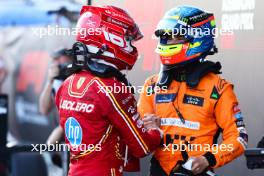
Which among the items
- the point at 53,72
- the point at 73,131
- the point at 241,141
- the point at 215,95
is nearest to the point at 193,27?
the point at 215,95

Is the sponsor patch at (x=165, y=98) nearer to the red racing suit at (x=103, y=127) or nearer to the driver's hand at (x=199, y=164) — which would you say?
the red racing suit at (x=103, y=127)

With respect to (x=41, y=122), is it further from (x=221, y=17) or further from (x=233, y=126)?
(x=233, y=126)

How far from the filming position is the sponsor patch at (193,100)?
11.1 ft

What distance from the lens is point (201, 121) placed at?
338 cm

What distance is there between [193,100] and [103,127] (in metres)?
0.50

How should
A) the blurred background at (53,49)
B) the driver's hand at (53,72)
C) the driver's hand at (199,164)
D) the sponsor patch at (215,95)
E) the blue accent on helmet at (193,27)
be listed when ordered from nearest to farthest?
the driver's hand at (199,164) < the sponsor patch at (215,95) < the blue accent on helmet at (193,27) < the blurred background at (53,49) < the driver's hand at (53,72)

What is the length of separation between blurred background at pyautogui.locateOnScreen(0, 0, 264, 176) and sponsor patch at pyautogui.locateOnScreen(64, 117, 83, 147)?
4.19ft

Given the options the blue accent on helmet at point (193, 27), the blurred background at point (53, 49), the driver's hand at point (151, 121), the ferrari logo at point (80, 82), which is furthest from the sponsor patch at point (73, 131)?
the blurred background at point (53, 49)

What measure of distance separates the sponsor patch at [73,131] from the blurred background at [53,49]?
4.19ft

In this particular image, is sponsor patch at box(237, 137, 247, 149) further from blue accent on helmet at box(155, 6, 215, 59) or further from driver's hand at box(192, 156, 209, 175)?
blue accent on helmet at box(155, 6, 215, 59)

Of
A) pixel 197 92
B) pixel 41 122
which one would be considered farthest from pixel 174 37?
pixel 41 122

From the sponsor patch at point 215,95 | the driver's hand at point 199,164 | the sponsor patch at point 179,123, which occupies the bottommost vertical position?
the driver's hand at point 199,164

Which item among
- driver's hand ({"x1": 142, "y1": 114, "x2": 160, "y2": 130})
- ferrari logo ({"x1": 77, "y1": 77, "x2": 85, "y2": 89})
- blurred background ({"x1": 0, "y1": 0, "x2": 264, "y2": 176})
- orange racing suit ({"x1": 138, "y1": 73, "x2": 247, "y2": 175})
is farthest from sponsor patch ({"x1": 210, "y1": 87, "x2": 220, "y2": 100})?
blurred background ({"x1": 0, "y1": 0, "x2": 264, "y2": 176})

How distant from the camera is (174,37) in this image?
11.5 feet
